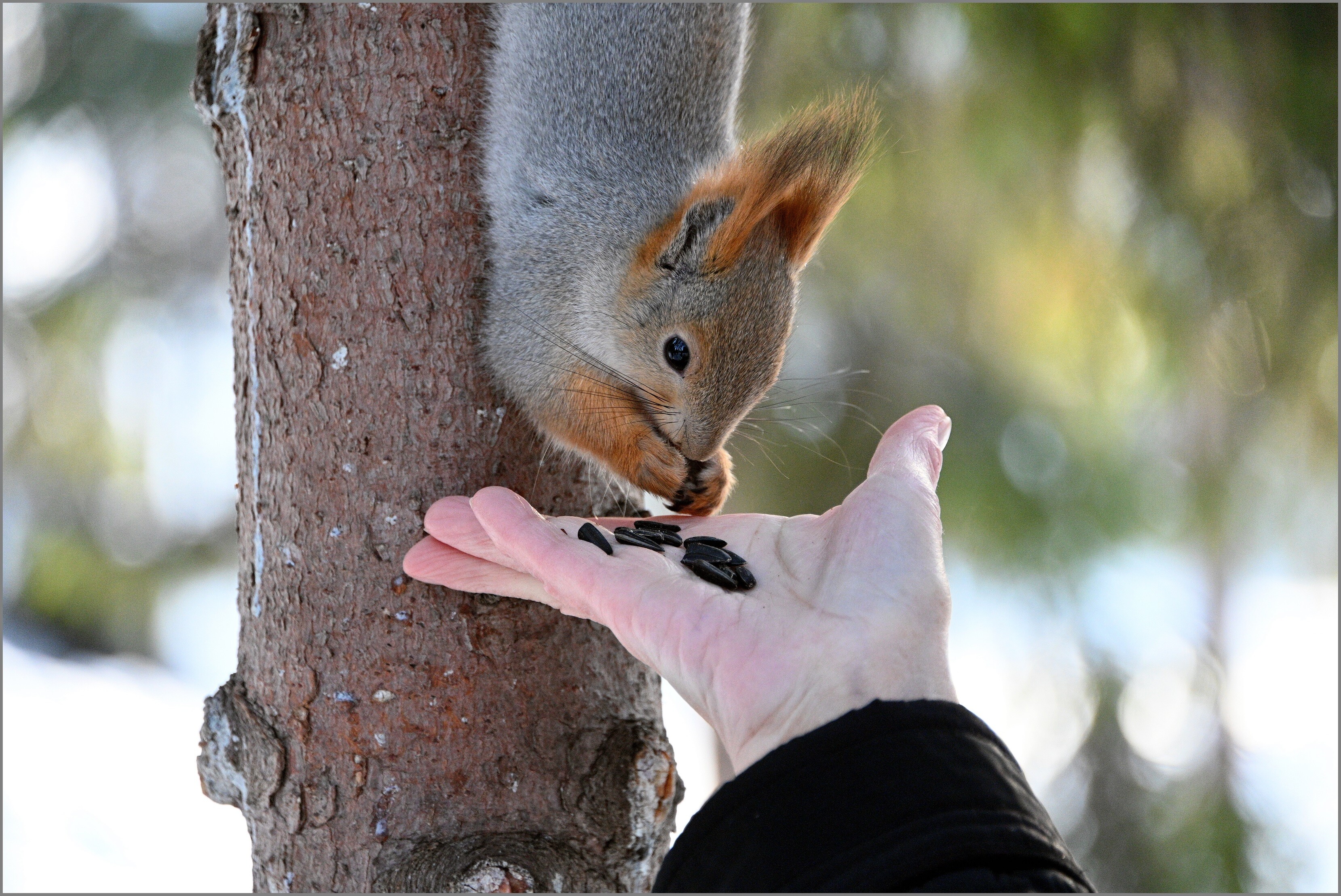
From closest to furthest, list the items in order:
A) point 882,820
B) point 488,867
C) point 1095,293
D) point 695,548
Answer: point 882,820
point 488,867
point 695,548
point 1095,293

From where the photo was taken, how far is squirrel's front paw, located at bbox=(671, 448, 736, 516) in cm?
128

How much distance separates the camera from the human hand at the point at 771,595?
812mm

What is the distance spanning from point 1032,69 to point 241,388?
1753 millimetres

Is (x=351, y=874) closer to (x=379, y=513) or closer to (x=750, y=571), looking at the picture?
(x=379, y=513)

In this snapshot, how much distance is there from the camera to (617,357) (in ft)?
4.37

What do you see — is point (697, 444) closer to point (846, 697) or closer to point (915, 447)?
point (915, 447)

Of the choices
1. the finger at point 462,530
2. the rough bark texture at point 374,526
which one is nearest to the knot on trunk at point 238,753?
the rough bark texture at point 374,526

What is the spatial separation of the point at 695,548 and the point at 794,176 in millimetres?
499

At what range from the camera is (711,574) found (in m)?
0.98

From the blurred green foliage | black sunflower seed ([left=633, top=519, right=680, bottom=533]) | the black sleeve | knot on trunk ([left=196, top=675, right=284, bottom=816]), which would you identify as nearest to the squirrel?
black sunflower seed ([left=633, top=519, right=680, bottom=533])

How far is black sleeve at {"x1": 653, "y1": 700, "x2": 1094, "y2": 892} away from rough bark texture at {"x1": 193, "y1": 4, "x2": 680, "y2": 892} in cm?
31

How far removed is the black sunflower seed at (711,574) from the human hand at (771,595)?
0.05ft

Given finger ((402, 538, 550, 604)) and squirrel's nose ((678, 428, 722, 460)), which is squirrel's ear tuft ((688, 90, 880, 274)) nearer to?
squirrel's nose ((678, 428, 722, 460))

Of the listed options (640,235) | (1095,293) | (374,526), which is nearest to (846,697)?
(374,526)
